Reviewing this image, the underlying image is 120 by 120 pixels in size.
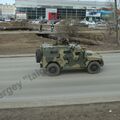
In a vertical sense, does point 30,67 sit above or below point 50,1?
below

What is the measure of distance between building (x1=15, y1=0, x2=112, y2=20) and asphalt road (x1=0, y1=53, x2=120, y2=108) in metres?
107

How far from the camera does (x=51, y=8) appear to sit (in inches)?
5143

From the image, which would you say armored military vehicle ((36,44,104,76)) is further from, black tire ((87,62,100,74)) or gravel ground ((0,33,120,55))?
gravel ground ((0,33,120,55))

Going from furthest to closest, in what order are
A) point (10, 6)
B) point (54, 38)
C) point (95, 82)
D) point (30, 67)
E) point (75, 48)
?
point (10, 6), point (54, 38), point (30, 67), point (75, 48), point (95, 82)

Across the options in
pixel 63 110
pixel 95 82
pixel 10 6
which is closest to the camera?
pixel 63 110

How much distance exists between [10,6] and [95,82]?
151 meters

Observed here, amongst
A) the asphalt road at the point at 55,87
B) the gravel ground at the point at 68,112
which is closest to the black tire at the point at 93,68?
the asphalt road at the point at 55,87

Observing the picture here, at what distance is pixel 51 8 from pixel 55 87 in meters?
118

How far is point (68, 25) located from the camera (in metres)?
38.2

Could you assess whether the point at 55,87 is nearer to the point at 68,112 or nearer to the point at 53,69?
the point at 53,69

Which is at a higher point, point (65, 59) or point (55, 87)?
point (65, 59)

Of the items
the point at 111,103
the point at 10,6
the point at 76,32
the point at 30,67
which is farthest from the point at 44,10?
the point at 111,103

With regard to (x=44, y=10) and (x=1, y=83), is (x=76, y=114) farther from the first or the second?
(x=44, y=10)

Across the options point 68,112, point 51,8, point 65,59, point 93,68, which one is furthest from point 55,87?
point 51,8
